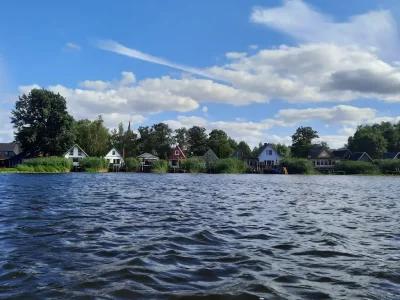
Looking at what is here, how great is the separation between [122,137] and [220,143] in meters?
29.6

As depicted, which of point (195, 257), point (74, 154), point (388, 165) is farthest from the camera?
point (388, 165)

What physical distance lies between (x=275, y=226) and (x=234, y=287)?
17.3 ft

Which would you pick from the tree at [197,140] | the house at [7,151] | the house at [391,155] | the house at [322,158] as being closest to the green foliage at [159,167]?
the house at [7,151]

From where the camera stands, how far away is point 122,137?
10656 cm

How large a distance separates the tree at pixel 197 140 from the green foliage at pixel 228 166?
44632mm

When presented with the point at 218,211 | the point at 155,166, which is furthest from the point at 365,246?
the point at 155,166

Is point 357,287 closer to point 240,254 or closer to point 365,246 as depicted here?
point 240,254

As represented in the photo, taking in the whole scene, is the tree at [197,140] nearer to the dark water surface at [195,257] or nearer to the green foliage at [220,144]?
the green foliage at [220,144]

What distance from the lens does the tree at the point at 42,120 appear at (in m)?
66.8

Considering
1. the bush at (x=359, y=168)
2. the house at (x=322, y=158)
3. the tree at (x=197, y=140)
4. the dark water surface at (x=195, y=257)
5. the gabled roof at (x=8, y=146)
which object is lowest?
the dark water surface at (x=195, y=257)

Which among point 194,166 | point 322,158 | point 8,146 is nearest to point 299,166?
point 194,166

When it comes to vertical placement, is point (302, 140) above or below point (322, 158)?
above

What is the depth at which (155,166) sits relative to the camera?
71.7 metres

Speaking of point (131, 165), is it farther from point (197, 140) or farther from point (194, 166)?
point (197, 140)
